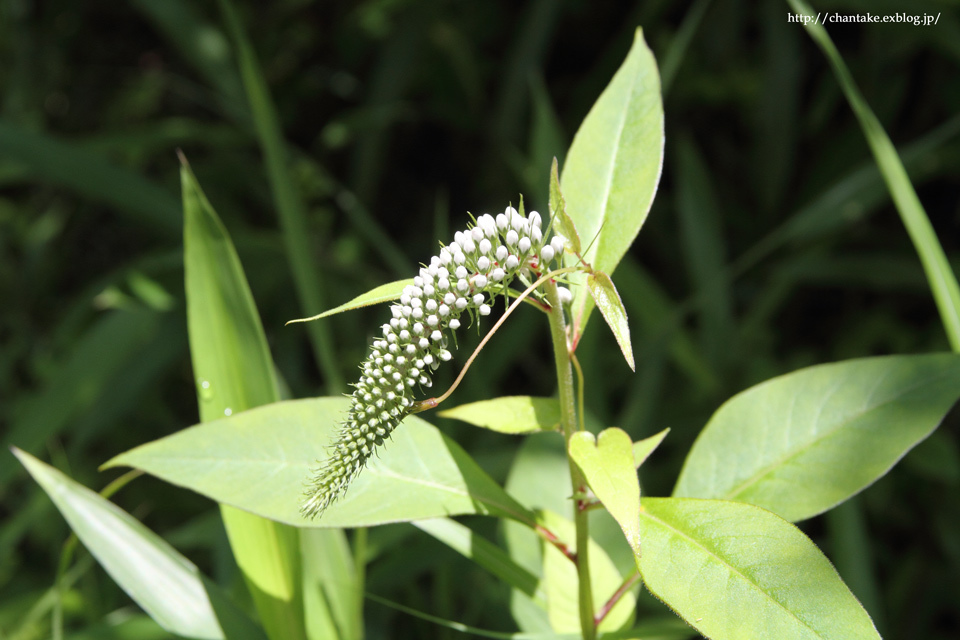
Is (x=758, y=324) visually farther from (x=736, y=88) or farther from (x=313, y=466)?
(x=313, y=466)

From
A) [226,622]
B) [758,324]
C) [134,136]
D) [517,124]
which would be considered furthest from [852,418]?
[134,136]

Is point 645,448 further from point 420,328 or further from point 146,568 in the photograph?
point 146,568

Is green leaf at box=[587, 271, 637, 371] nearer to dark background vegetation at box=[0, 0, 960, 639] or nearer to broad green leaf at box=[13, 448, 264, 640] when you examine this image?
broad green leaf at box=[13, 448, 264, 640]

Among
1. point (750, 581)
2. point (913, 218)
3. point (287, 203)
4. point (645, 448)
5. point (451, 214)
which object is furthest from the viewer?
point (451, 214)

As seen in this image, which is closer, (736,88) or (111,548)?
(111,548)

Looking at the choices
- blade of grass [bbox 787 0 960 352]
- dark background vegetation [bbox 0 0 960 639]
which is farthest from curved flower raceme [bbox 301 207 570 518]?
dark background vegetation [bbox 0 0 960 639]

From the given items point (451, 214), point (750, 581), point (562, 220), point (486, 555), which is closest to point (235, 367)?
point (486, 555)
